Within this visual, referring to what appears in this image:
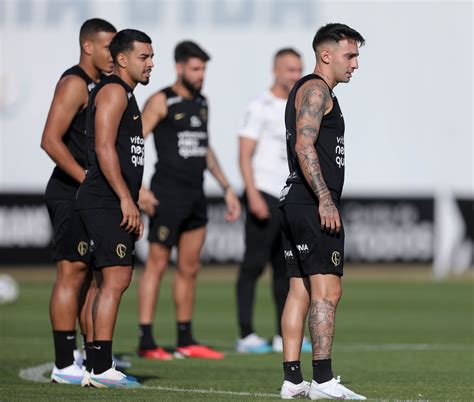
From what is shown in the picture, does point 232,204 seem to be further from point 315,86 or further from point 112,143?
point 315,86

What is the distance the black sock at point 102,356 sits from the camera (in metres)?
8.08

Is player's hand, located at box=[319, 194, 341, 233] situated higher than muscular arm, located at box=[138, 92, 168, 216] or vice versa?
muscular arm, located at box=[138, 92, 168, 216]

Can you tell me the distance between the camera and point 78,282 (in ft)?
29.0

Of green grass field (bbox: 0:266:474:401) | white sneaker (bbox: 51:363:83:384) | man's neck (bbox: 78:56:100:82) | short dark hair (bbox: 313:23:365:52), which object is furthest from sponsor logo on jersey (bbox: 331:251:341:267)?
man's neck (bbox: 78:56:100:82)

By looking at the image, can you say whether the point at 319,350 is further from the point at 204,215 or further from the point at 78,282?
the point at 204,215

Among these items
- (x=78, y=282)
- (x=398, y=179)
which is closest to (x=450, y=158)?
(x=398, y=179)

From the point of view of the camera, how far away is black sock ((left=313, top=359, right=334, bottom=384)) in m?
7.46

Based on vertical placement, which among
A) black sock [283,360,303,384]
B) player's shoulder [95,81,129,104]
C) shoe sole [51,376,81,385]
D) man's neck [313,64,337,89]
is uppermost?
man's neck [313,64,337,89]

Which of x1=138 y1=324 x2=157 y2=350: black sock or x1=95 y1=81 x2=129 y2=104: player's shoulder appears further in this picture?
x1=138 y1=324 x2=157 y2=350: black sock

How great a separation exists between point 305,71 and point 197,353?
1396cm

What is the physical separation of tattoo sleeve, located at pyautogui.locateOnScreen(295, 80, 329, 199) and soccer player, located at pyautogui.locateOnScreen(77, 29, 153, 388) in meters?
1.22

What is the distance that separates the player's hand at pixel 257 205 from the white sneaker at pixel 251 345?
1092mm

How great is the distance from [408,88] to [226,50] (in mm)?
3619

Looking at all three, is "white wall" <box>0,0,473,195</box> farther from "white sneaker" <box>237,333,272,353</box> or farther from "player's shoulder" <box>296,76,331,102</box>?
"player's shoulder" <box>296,76,331,102</box>
